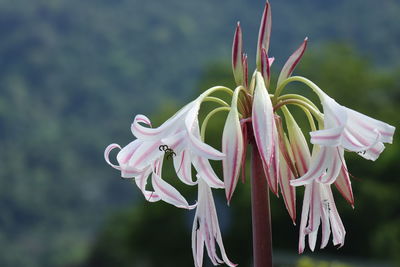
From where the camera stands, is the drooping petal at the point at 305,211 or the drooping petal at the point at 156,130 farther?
the drooping petal at the point at 305,211

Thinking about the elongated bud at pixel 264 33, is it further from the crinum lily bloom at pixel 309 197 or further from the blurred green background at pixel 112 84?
the blurred green background at pixel 112 84

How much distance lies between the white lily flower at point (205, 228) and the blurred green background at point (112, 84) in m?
37.2

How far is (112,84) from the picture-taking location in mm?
66062

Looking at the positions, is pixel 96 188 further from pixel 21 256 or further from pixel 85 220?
pixel 21 256

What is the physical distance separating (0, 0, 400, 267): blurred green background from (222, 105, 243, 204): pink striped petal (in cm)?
3744

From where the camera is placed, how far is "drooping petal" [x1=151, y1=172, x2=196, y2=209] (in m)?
2.14

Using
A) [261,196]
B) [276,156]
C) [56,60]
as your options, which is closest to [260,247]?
[261,196]

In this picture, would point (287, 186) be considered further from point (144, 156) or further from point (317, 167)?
point (144, 156)

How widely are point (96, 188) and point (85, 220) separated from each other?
2.55 m

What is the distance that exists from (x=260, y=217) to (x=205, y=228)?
0.16 m

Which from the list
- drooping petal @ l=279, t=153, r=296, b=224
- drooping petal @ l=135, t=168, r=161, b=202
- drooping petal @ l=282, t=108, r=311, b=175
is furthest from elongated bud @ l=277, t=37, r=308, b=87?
drooping petal @ l=135, t=168, r=161, b=202

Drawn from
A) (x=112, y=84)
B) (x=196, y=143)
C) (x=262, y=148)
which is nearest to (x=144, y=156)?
(x=196, y=143)

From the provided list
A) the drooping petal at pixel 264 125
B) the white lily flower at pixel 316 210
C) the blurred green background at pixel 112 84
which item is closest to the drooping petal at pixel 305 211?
the white lily flower at pixel 316 210

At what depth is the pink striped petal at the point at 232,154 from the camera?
1.96 meters
